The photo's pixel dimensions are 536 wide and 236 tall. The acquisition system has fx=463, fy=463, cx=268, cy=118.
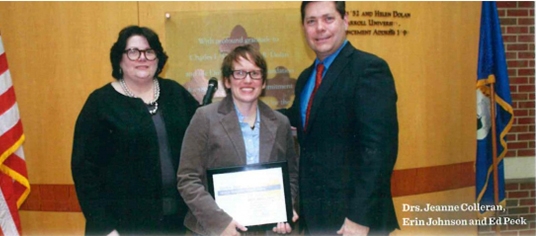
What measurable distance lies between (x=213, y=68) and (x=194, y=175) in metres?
0.74

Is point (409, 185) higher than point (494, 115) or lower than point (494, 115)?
lower

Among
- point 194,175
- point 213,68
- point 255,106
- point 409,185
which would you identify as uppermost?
point 213,68

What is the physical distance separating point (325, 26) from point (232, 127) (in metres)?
0.60

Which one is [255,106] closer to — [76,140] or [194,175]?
[194,175]

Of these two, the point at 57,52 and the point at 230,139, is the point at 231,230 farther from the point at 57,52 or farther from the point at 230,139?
the point at 57,52

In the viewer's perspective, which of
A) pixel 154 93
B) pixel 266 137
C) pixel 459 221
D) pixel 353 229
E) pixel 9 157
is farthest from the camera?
pixel 459 221

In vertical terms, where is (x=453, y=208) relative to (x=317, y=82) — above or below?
below

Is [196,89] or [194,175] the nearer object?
A: [194,175]

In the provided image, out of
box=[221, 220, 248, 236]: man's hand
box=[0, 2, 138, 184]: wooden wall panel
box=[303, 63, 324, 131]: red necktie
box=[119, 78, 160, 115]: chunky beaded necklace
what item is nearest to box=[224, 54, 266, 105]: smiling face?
box=[303, 63, 324, 131]: red necktie

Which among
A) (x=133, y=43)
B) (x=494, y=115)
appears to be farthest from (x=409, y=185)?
(x=133, y=43)

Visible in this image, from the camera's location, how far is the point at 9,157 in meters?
2.42

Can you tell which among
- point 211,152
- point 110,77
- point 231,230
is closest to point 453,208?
point 231,230

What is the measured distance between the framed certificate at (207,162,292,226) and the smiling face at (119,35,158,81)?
556mm

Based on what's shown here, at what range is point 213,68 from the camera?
2459mm
